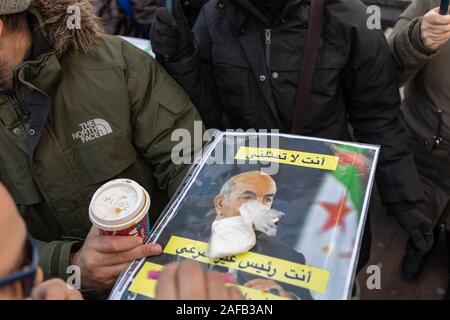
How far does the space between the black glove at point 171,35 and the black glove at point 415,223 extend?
1.17 m

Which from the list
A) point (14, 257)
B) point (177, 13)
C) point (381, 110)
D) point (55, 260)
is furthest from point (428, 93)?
point (14, 257)

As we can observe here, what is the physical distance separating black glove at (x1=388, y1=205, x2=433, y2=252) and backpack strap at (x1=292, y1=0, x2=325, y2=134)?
0.65 metres

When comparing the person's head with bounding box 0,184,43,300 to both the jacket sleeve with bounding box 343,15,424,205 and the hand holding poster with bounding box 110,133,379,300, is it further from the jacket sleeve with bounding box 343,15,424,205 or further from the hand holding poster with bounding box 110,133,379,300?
the jacket sleeve with bounding box 343,15,424,205

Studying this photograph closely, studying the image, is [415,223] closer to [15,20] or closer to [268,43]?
[268,43]

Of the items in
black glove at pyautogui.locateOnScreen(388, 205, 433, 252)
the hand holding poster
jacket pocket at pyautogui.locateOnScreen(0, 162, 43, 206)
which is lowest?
black glove at pyautogui.locateOnScreen(388, 205, 433, 252)

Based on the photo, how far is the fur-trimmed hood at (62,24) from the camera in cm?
142

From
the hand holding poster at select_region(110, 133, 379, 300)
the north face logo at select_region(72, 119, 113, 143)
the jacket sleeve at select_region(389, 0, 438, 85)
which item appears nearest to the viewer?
the hand holding poster at select_region(110, 133, 379, 300)

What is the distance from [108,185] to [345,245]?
0.62m

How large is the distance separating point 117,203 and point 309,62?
3.14 ft

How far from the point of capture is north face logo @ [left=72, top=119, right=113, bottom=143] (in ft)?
4.91

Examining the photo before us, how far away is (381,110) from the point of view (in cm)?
185

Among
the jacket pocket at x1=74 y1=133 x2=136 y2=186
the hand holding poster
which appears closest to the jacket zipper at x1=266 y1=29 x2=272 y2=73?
the hand holding poster
